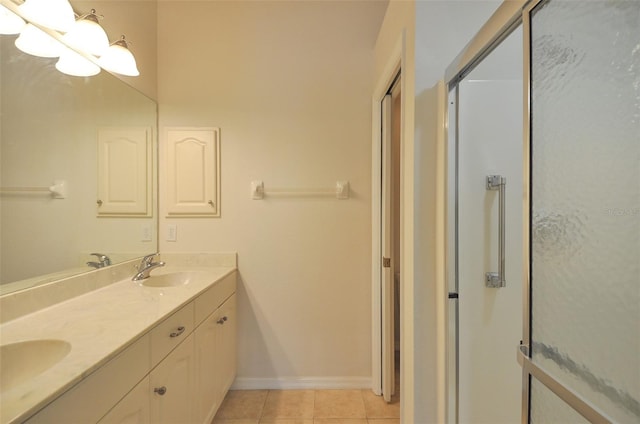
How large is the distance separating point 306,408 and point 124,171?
192 cm

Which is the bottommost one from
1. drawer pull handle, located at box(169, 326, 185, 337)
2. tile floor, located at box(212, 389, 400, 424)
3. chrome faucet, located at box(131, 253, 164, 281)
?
tile floor, located at box(212, 389, 400, 424)

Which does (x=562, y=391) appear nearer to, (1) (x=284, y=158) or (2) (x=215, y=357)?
(2) (x=215, y=357)

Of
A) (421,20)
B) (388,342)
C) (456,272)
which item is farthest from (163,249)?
(421,20)

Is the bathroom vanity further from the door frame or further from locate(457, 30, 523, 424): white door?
locate(457, 30, 523, 424): white door

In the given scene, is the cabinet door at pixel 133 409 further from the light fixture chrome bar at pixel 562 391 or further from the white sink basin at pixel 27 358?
the light fixture chrome bar at pixel 562 391

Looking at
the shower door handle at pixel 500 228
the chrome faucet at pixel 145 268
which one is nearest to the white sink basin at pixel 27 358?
the chrome faucet at pixel 145 268

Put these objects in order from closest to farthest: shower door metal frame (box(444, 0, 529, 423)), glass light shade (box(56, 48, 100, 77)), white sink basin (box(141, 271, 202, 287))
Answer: shower door metal frame (box(444, 0, 529, 423)) < glass light shade (box(56, 48, 100, 77)) < white sink basin (box(141, 271, 202, 287))

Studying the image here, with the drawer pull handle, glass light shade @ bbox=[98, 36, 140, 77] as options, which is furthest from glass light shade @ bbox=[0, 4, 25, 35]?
the drawer pull handle

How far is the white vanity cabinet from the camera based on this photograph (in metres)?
0.71

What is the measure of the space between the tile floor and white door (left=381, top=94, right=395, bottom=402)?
13cm

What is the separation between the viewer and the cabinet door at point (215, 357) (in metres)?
1.36

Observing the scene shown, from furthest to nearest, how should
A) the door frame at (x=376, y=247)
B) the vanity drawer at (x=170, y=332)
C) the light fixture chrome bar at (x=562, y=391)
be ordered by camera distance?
the door frame at (x=376, y=247), the vanity drawer at (x=170, y=332), the light fixture chrome bar at (x=562, y=391)

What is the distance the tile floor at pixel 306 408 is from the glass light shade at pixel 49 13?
2200mm

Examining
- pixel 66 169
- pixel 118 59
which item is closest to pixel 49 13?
pixel 118 59
